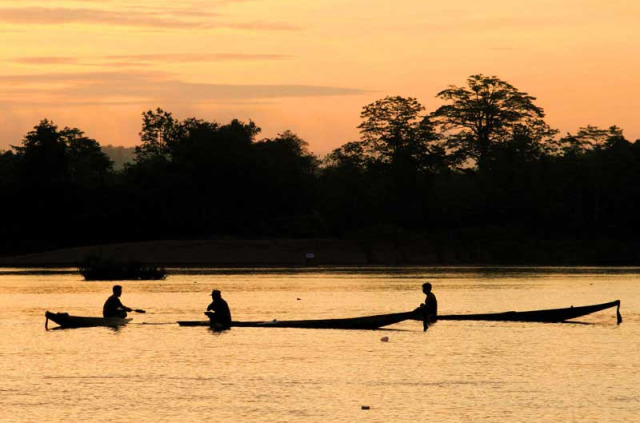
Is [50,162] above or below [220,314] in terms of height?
above

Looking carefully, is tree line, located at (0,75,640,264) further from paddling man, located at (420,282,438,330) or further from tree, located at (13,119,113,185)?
paddling man, located at (420,282,438,330)

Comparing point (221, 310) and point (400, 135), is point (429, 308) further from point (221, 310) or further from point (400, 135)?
point (400, 135)

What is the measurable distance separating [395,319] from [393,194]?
316 feet

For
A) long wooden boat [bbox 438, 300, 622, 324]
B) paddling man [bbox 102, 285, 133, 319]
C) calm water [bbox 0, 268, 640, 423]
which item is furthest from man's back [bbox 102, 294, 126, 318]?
long wooden boat [bbox 438, 300, 622, 324]

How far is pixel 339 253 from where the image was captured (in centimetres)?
13838

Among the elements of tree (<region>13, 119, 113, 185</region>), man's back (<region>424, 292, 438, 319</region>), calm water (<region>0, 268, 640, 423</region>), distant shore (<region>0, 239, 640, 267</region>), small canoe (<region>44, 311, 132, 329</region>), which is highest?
tree (<region>13, 119, 113, 185</region>)

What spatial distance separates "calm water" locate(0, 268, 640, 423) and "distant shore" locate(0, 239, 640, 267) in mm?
61589

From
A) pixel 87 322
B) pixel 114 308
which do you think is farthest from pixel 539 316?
pixel 87 322

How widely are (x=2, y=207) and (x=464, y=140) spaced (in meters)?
57.3

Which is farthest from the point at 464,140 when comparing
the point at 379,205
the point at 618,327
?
the point at 618,327

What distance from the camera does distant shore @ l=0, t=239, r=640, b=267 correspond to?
13312 centimetres

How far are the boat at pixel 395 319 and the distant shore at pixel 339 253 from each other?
7928 centimetres

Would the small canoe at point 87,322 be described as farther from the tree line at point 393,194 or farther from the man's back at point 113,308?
the tree line at point 393,194

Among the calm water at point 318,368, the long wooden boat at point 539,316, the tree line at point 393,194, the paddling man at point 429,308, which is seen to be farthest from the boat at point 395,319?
the tree line at point 393,194
